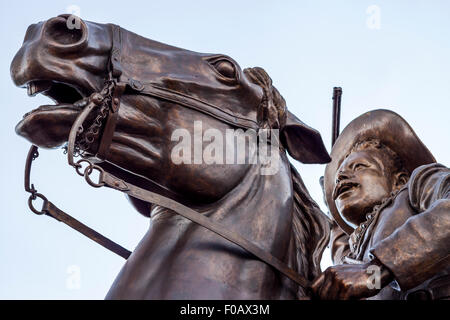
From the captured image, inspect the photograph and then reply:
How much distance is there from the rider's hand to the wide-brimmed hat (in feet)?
4.82

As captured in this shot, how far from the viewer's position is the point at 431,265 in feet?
8.93

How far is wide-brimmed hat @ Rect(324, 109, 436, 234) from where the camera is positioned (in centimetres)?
407

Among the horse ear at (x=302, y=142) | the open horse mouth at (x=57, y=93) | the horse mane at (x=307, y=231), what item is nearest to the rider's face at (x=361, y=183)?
the horse ear at (x=302, y=142)

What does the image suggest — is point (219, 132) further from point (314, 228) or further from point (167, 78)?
point (314, 228)

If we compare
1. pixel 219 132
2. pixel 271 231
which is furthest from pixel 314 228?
pixel 219 132

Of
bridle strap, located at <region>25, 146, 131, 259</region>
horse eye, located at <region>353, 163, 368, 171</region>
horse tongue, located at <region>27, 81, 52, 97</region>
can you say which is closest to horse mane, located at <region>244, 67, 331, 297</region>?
bridle strap, located at <region>25, 146, 131, 259</region>

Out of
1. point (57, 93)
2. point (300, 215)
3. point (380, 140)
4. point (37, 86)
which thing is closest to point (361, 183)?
point (380, 140)

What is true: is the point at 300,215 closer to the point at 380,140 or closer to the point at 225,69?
the point at 225,69

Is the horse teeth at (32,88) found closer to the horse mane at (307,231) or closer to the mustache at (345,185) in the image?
the horse mane at (307,231)

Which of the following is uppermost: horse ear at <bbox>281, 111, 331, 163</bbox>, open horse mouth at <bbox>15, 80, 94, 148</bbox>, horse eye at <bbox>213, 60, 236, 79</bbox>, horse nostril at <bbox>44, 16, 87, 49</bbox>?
horse nostril at <bbox>44, 16, 87, 49</bbox>

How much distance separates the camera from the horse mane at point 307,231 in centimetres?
278

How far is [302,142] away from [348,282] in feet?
2.15

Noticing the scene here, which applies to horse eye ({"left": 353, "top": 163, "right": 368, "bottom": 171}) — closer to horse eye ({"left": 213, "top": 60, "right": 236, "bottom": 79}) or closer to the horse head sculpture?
the horse head sculpture
